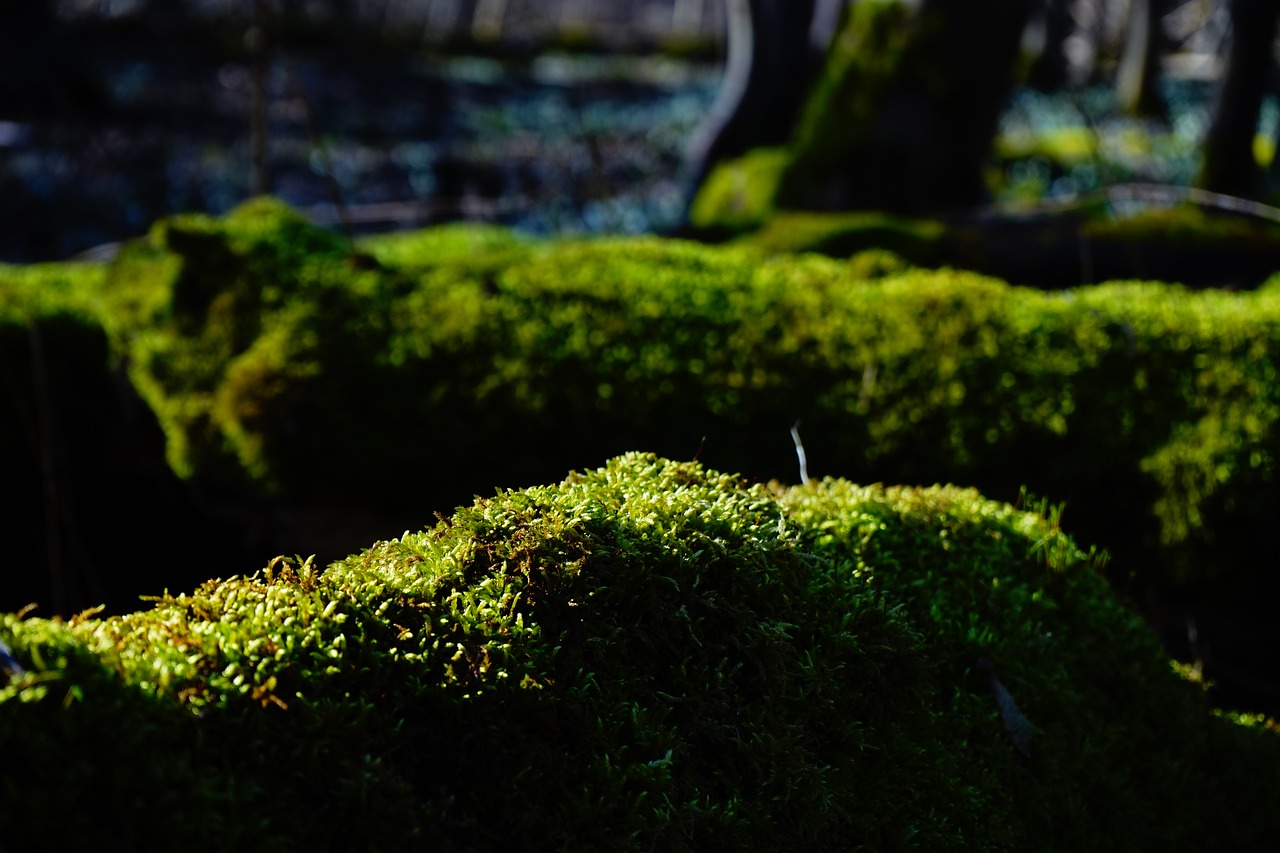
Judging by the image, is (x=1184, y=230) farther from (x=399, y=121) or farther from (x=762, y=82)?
(x=399, y=121)

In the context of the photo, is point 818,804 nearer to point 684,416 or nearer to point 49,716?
point 49,716

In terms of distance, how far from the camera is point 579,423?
3883mm

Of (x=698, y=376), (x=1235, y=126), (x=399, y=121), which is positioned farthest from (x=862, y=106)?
(x=399, y=121)

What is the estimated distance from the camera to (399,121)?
59.4 feet

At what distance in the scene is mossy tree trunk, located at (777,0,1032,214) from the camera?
714 centimetres

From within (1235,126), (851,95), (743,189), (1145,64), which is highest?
(1145,64)

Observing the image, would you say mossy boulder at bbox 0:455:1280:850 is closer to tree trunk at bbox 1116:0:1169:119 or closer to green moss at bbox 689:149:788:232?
green moss at bbox 689:149:788:232

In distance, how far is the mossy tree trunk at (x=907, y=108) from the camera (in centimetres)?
Result: 714

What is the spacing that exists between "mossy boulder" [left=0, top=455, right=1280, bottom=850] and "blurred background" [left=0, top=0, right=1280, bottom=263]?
367 centimetres

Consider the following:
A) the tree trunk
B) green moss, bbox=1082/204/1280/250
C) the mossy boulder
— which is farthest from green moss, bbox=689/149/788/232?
the tree trunk

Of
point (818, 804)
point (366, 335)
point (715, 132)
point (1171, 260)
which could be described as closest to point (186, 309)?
point (366, 335)

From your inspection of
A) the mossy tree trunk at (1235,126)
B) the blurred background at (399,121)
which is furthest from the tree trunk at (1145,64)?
the mossy tree trunk at (1235,126)

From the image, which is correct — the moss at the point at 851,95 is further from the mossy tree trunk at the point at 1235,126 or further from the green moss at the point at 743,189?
the mossy tree trunk at the point at 1235,126

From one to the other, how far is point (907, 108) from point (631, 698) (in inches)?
264
